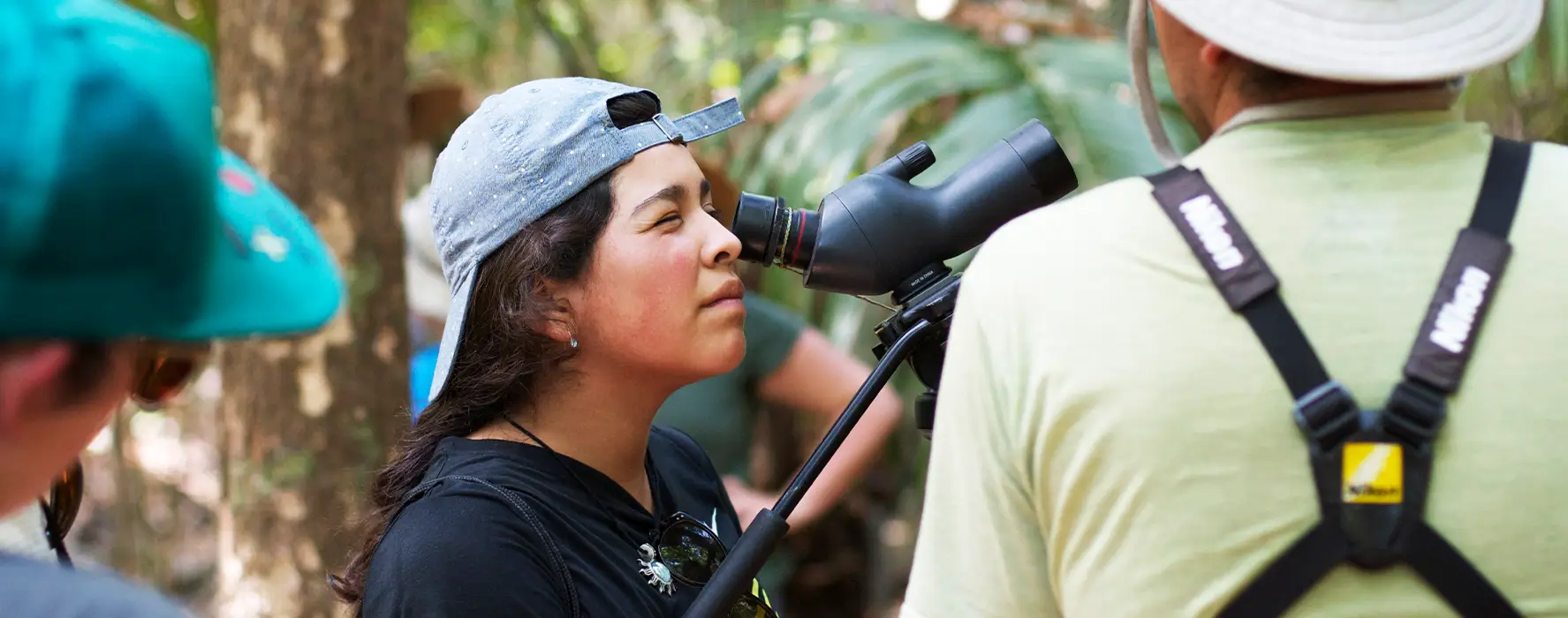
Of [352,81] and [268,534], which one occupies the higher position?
[352,81]

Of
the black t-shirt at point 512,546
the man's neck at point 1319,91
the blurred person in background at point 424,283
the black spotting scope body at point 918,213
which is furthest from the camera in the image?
the blurred person in background at point 424,283

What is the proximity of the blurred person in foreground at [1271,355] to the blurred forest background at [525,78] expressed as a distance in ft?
5.43

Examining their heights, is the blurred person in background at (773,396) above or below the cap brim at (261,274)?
below

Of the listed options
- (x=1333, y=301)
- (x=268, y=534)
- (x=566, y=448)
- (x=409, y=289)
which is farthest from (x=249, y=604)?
(x=1333, y=301)

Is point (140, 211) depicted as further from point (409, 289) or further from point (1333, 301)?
point (409, 289)

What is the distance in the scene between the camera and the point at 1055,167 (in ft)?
5.53

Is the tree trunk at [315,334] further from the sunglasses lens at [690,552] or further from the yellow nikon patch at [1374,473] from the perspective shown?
the yellow nikon patch at [1374,473]

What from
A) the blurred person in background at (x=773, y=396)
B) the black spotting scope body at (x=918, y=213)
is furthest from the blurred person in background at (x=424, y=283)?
the black spotting scope body at (x=918, y=213)

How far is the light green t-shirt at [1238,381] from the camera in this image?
1044 millimetres

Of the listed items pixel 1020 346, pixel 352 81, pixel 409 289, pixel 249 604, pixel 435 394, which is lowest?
pixel 249 604

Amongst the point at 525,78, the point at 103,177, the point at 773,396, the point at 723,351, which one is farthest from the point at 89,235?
the point at 525,78

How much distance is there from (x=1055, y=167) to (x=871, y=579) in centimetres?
343

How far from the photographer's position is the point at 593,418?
1768mm

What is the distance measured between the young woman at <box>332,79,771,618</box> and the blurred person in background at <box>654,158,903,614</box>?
119cm
